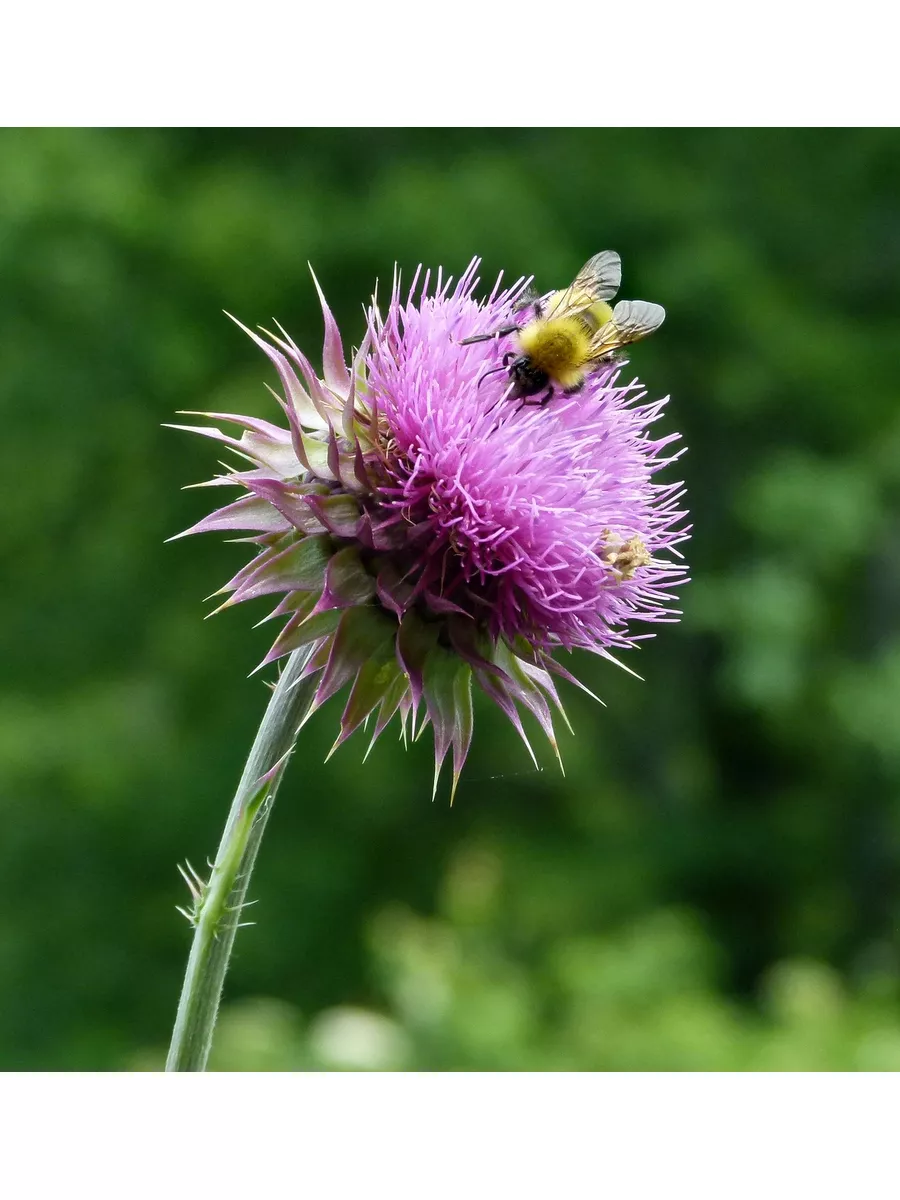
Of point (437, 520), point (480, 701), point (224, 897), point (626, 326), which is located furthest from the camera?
point (480, 701)

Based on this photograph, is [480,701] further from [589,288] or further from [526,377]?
[526,377]

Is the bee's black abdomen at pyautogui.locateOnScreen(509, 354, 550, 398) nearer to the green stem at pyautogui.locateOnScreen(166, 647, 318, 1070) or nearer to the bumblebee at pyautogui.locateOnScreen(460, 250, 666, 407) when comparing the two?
the bumblebee at pyautogui.locateOnScreen(460, 250, 666, 407)

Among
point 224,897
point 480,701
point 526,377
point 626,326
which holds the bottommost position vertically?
point 224,897

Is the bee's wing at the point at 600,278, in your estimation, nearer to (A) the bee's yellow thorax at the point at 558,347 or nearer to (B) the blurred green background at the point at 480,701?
(A) the bee's yellow thorax at the point at 558,347

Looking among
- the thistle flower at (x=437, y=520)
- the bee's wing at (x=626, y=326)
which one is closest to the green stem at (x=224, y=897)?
the thistle flower at (x=437, y=520)

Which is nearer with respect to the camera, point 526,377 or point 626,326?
point 526,377

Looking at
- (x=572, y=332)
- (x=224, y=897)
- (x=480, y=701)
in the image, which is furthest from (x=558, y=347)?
(x=480, y=701)

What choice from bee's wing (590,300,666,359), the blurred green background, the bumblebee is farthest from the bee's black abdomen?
the blurred green background
